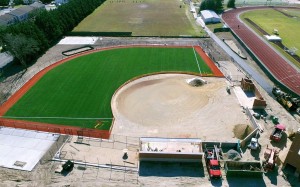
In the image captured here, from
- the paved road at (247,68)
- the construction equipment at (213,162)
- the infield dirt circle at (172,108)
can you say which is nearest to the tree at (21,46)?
the infield dirt circle at (172,108)

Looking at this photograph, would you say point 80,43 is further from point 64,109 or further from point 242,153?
point 242,153

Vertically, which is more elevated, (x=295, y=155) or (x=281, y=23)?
(x=281, y=23)

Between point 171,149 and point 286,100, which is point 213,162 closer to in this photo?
point 171,149

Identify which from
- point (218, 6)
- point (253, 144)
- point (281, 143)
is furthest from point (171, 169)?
point (218, 6)

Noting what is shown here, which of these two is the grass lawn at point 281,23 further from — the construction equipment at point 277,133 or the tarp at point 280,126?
the construction equipment at point 277,133

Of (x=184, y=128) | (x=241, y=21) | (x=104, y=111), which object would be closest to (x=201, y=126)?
(x=184, y=128)

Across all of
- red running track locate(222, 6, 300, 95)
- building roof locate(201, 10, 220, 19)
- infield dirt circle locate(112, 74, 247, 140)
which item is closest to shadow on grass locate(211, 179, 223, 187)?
infield dirt circle locate(112, 74, 247, 140)
